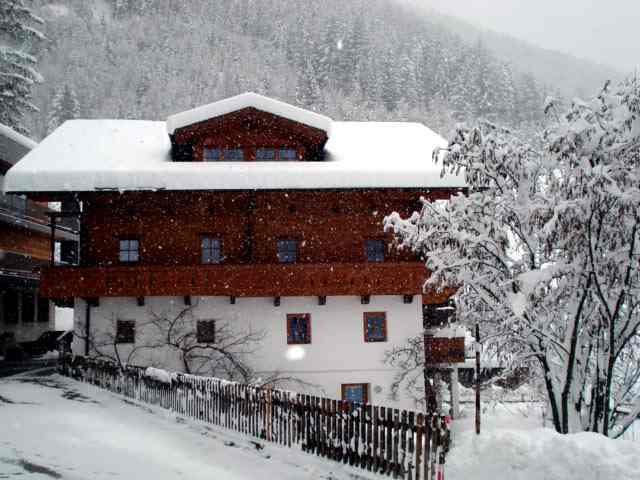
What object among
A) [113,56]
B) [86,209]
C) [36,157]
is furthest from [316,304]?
[113,56]

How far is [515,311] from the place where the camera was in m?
10.5

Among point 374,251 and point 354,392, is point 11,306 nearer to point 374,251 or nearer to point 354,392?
point 354,392

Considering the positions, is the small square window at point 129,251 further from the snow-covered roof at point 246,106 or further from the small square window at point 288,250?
the small square window at point 288,250

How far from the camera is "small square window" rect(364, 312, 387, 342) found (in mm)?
22562

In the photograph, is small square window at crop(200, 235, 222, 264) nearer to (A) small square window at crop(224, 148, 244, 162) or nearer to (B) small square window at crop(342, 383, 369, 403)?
(A) small square window at crop(224, 148, 244, 162)

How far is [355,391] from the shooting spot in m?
22.4

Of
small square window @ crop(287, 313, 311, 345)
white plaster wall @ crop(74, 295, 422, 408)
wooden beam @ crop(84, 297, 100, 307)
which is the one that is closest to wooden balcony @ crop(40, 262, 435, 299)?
wooden beam @ crop(84, 297, 100, 307)

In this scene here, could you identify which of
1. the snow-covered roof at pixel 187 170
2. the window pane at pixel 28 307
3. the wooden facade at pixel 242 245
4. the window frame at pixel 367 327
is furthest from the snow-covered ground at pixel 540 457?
the window pane at pixel 28 307

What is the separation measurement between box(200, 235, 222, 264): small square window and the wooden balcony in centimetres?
168

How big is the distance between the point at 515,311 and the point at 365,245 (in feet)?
42.7

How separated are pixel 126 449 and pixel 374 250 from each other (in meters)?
13.6

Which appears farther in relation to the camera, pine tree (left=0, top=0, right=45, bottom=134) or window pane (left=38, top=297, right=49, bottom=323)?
pine tree (left=0, top=0, right=45, bottom=134)

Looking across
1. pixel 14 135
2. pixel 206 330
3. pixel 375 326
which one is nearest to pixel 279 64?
pixel 14 135

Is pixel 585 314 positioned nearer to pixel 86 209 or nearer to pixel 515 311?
pixel 515 311
